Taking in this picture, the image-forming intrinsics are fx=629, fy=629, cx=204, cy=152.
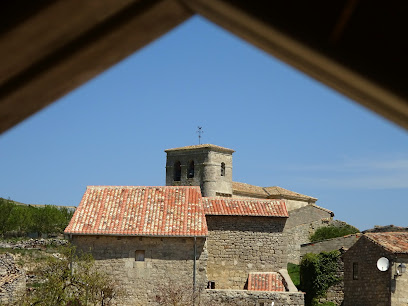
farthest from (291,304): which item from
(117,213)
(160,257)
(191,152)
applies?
(191,152)

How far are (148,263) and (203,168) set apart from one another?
3167 centimetres

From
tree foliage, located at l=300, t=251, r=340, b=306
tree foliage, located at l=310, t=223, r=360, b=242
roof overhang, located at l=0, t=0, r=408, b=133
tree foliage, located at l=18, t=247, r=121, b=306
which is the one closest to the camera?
roof overhang, located at l=0, t=0, r=408, b=133

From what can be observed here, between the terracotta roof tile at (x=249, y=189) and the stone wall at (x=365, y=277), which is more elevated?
the terracotta roof tile at (x=249, y=189)

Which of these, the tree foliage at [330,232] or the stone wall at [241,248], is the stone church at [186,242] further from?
the tree foliage at [330,232]

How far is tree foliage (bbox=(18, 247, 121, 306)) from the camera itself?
1883 cm

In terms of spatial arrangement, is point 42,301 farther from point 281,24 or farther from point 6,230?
point 6,230

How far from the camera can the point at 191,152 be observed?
5400cm

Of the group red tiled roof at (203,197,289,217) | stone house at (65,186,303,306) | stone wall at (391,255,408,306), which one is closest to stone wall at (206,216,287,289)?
stone house at (65,186,303,306)

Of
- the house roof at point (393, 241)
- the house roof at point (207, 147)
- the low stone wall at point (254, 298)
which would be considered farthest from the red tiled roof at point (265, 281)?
the house roof at point (207, 147)

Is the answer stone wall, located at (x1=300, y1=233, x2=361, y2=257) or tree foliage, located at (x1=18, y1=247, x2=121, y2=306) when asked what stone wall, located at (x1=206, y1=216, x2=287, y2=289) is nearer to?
tree foliage, located at (x1=18, y1=247, x2=121, y2=306)

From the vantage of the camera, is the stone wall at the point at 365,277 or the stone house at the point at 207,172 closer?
the stone wall at the point at 365,277

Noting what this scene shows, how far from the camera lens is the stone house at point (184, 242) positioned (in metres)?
21.5

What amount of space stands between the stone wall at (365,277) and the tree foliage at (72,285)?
1019 cm

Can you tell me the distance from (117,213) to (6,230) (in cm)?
3924
